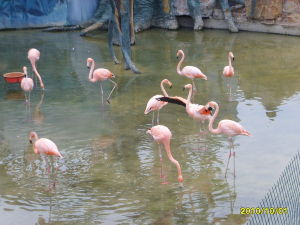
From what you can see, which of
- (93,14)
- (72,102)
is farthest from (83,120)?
(93,14)

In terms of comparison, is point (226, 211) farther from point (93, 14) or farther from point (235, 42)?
point (93, 14)

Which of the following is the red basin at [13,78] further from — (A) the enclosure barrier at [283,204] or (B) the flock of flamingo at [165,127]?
(A) the enclosure barrier at [283,204]

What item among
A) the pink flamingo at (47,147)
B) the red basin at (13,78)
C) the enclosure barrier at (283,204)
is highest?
the red basin at (13,78)

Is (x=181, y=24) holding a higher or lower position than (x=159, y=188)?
higher

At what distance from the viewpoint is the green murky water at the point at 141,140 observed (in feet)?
26.3

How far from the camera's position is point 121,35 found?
14.0 metres

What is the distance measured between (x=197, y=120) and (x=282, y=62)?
470 cm

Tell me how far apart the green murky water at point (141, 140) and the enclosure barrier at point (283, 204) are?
0.17 meters

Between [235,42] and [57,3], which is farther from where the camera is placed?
[57,3]

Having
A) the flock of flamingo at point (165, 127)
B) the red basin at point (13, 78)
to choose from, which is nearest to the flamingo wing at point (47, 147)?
the flock of flamingo at point (165, 127)

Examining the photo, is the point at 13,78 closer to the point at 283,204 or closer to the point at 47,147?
the point at 47,147
